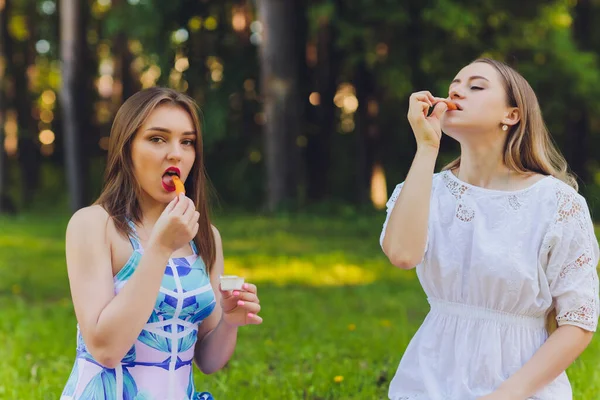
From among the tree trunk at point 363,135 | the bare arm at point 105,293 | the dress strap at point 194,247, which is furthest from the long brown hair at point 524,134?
the tree trunk at point 363,135

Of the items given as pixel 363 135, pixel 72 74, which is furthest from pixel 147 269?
pixel 72 74

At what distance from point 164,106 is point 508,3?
36.1 ft

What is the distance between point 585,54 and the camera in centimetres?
1541

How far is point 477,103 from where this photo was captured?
8.43ft

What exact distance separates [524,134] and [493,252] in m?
0.44

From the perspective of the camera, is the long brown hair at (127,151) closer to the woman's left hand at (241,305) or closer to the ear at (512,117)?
the woman's left hand at (241,305)

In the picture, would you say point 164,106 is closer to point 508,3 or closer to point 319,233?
point 319,233

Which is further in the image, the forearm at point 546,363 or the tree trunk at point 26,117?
the tree trunk at point 26,117

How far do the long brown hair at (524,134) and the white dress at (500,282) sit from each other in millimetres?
98

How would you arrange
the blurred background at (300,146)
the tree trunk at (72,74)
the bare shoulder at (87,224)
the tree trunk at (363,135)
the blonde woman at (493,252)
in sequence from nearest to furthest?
the bare shoulder at (87,224)
the blonde woman at (493,252)
the blurred background at (300,146)
the tree trunk at (363,135)
the tree trunk at (72,74)

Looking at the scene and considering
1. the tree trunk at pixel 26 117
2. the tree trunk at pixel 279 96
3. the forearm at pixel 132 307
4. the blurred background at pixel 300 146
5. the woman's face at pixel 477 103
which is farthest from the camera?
the tree trunk at pixel 26 117

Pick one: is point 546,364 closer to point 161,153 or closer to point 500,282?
point 500,282

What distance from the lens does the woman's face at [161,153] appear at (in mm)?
2459

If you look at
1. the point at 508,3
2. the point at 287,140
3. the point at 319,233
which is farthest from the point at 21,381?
the point at 508,3
